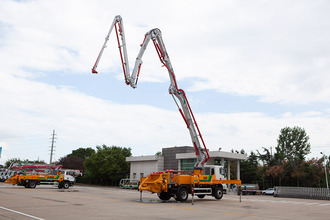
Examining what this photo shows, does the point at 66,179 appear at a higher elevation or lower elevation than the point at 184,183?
lower

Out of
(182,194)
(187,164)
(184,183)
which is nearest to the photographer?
(182,194)

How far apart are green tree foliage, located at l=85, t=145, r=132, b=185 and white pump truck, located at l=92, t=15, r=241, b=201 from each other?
36.7 metres

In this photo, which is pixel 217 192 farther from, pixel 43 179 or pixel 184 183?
pixel 43 179

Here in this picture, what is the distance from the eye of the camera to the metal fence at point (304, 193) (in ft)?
96.0

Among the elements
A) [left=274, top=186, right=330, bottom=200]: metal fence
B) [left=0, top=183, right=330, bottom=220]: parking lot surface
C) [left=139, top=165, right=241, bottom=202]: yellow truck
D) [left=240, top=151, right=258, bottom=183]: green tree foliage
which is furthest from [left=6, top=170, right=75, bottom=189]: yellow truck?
[left=240, top=151, right=258, bottom=183]: green tree foliage

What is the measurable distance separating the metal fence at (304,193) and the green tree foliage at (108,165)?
109 feet

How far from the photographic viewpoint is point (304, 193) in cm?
3075

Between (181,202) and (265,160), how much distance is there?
142 feet

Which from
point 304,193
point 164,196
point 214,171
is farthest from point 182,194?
point 304,193

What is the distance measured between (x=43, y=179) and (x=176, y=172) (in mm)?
21229

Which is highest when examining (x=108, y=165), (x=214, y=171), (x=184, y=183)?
(x=108, y=165)

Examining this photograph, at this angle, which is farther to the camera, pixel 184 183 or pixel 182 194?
pixel 184 183

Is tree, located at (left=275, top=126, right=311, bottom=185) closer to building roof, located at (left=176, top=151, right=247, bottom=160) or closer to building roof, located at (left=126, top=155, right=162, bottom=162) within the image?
building roof, located at (left=176, top=151, right=247, bottom=160)

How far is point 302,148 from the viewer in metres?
60.9
